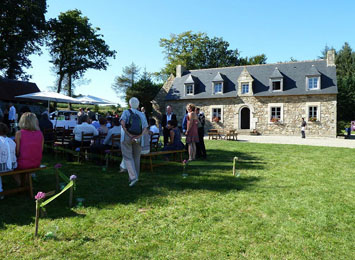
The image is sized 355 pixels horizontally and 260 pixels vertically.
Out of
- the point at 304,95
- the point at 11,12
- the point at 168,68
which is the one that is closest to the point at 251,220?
the point at 304,95

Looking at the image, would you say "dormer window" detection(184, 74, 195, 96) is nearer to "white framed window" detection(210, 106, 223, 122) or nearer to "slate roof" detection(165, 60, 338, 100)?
"slate roof" detection(165, 60, 338, 100)

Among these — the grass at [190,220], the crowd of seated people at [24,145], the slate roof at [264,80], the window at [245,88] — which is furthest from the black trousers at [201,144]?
the window at [245,88]

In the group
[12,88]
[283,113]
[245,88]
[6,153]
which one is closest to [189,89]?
[245,88]

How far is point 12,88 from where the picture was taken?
2838 cm

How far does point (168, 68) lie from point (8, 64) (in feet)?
71.9

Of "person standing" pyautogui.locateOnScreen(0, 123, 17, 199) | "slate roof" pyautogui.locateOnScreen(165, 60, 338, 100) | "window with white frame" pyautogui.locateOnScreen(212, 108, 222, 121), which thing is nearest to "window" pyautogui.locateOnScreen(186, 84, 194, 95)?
"slate roof" pyautogui.locateOnScreen(165, 60, 338, 100)

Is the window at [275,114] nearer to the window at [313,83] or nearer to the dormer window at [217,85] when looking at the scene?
the window at [313,83]

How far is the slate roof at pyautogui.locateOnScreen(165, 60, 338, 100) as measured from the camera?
22.8 meters

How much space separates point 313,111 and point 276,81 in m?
4.13

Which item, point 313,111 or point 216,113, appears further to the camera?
point 216,113

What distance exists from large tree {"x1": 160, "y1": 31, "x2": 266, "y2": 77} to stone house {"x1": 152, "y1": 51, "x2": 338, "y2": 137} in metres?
13.0

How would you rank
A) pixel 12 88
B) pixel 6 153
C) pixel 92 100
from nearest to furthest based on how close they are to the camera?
1. pixel 6 153
2. pixel 92 100
3. pixel 12 88

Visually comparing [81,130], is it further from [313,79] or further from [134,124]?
[313,79]

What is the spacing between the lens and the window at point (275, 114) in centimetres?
2391
